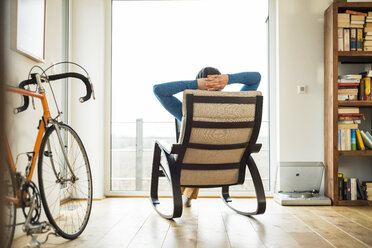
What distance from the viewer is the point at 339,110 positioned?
3371mm

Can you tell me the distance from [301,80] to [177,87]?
1710 mm

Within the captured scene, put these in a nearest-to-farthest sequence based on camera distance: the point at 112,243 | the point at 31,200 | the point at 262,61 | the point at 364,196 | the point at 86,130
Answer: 1. the point at 31,200
2. the point at 112,243
3. the point at 364,196
4. the point at 86,130
5. the point at 262,61

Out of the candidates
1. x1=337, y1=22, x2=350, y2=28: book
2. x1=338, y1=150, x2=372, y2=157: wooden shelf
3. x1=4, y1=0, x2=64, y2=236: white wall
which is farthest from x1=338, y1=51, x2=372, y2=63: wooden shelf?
x1=4, y1=0, x2=64, y2=236: white wall

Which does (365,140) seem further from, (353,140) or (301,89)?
(301,89)

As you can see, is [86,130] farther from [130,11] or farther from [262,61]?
[262,61]

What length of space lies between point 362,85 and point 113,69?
8.45 ft

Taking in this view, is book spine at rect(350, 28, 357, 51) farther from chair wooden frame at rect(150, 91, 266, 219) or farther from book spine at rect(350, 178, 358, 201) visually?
chair wooden frame at rect(150, 91, 266, 219)

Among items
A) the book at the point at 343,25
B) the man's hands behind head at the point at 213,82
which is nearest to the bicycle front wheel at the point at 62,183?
the man's hands behind head at the point at 213,82

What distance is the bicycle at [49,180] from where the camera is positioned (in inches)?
59.9

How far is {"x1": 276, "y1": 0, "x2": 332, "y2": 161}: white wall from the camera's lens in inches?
142

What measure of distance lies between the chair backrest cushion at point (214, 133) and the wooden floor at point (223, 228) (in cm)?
35

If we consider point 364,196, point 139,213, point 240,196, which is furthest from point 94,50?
point 364,196

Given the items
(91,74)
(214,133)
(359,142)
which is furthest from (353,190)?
(91,74)

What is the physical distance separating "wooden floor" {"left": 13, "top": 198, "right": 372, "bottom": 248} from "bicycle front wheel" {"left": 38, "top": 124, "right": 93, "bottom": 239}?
0.12 meters
